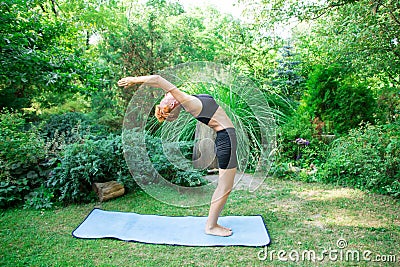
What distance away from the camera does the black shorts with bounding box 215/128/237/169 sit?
2.67 m

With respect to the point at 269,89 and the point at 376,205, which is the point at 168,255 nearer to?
the point at 376,205

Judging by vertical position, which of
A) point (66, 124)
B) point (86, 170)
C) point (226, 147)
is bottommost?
point (86, 170)

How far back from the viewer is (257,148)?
13.4 feet

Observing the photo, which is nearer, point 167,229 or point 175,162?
point 167,229

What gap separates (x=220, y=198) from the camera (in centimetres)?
275

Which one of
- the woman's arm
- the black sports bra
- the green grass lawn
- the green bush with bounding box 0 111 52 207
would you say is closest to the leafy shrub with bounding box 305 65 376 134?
the green grass lawn

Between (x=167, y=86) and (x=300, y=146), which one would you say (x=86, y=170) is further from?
(x=300, y=146)

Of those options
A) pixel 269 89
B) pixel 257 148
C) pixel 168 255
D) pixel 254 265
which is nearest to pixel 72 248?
pixel 168 255

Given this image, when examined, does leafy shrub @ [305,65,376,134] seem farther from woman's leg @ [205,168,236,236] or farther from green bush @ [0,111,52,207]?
green bush @ [0,111,52,207]

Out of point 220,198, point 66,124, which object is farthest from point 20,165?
point 220,198

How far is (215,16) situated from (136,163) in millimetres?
10145

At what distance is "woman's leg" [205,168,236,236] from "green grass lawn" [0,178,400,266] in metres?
0.26

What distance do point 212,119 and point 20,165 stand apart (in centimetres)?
246

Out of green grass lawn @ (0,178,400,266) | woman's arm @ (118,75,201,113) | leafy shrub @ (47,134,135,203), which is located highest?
woman's arm @ (118,75,201,113)
